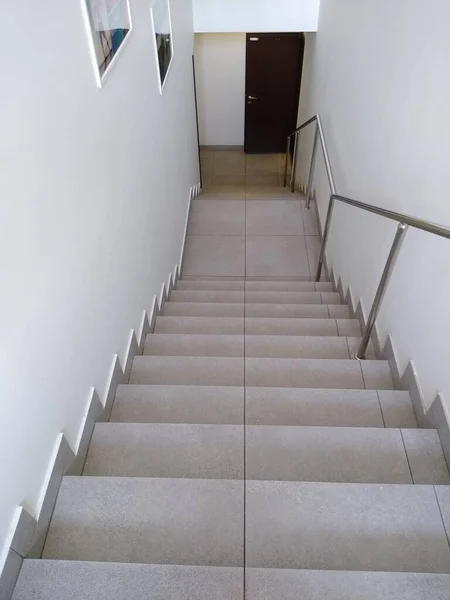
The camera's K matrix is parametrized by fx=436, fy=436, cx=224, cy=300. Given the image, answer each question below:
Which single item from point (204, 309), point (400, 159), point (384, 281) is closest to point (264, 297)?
point (204, 309)

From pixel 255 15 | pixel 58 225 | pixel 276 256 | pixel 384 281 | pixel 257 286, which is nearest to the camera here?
pixel 58 225

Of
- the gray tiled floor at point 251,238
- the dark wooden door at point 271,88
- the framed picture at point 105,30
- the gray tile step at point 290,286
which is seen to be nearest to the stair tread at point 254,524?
the framed picture at point 105,30

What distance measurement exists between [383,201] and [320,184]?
→ 2.25 meters

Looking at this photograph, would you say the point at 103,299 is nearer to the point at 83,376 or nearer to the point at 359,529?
the point at 83,376

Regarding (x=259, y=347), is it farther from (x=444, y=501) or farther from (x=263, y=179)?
(x=263, y=179)

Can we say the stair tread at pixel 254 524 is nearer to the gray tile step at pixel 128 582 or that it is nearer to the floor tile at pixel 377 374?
the gray tile step at pixel 128 582

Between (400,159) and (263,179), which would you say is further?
(263,179)

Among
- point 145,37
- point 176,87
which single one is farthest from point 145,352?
point 176,87

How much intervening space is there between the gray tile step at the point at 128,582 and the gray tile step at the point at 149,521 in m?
0.12

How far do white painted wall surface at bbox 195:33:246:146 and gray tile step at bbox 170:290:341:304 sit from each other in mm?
5100

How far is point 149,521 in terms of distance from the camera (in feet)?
4.78

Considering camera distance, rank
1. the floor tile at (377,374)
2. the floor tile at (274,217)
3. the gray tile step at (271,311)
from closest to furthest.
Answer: the floor tile at (377,374), the gray tile step at (271,311), the floor tile at (274,217)

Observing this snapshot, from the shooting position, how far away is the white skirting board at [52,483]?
1262 millimetres

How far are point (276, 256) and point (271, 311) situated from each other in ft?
4.77
